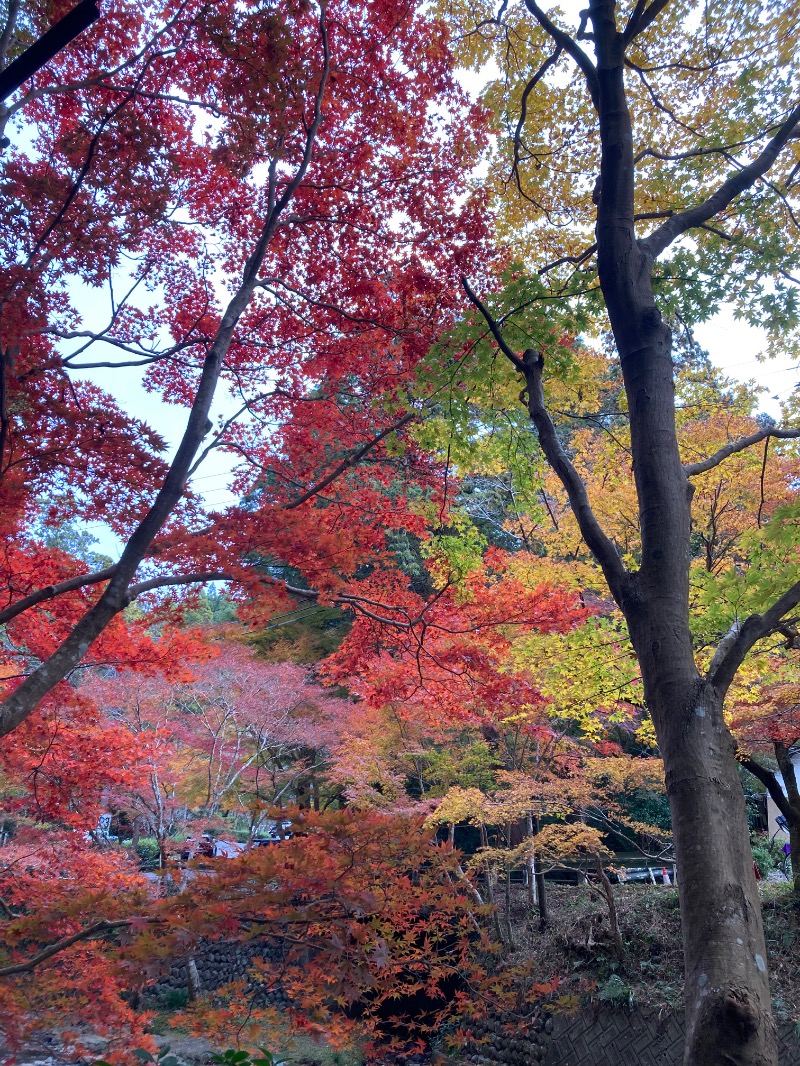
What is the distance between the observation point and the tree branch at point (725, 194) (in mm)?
3391

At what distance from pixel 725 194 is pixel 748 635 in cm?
246

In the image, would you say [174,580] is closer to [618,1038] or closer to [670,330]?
[670,330]

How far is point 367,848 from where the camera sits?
3.83 meters

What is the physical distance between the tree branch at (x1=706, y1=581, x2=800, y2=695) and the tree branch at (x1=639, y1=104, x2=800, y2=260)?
187 cm

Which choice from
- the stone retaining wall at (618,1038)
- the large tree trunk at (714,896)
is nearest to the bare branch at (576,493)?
the large tree trunk at (714,896)

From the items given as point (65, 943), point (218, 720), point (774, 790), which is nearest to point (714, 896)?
point (65, 943)

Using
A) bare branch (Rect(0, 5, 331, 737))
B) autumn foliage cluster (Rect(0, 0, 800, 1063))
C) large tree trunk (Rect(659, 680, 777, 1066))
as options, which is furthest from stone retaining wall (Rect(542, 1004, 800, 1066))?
bare branch (Rect(0, 5, 331, 737))

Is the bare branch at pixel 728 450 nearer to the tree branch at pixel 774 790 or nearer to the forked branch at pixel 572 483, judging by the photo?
the forked branch at pixel 572 483

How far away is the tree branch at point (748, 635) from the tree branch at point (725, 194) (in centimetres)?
187

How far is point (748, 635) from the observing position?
263cm

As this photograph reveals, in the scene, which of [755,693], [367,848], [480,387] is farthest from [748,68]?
[755,693]

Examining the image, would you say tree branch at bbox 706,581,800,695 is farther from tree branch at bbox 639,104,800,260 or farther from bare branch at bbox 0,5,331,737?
bare branch at bbox 0,5,331,737

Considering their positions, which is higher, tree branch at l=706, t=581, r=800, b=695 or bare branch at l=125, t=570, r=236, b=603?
bare branch at l=125, t=570, r=236, b=603

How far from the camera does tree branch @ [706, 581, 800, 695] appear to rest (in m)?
2.59
